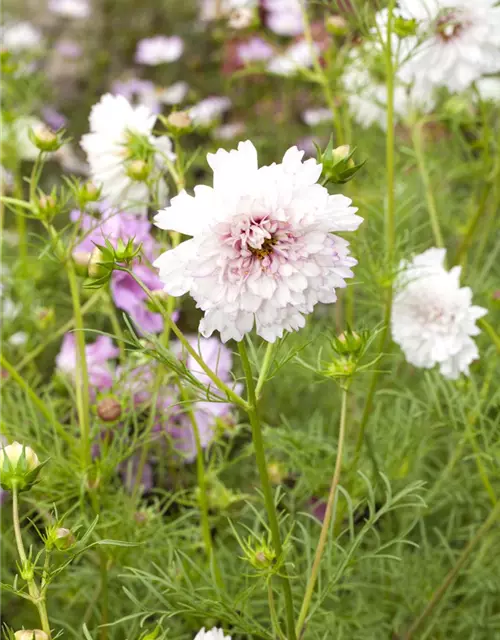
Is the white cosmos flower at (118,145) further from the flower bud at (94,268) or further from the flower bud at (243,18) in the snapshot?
the flower bud at (243,18)

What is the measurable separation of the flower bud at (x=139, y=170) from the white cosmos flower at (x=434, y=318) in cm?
19

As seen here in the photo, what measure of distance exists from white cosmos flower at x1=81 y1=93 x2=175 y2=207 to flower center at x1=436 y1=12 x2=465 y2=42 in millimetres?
256

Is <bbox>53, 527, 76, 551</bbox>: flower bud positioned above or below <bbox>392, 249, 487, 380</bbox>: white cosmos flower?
below

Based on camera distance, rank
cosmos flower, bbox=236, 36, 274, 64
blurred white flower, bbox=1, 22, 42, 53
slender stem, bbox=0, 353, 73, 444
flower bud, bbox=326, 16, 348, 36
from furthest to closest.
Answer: cosmos flower, bbox=236, 36, 274, 64 → blurred white flower, bbox=1, 22, 42, 53 → flower bud, bbox=326, 16, 348, 36 → slender stem, bbox=0, 353, 73, 444

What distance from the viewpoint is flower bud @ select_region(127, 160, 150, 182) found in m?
0.52

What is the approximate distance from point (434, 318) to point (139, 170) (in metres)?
0.24

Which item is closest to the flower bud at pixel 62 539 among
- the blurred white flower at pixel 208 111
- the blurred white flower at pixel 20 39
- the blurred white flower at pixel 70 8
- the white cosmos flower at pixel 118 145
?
the white cosmos flower at pixel 118 145

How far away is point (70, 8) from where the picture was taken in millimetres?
1764

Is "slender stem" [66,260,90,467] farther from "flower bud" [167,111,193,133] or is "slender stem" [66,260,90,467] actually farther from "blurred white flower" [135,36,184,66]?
"blurred white flower" [135,36,184,66]

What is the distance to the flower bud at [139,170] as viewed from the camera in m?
0.52

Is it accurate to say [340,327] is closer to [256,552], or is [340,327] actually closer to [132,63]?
[256,552]

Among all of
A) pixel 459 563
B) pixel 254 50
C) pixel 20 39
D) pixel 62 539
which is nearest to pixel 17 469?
pixel 62 539

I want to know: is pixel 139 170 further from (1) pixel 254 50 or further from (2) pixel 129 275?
(1) pixel 254 50

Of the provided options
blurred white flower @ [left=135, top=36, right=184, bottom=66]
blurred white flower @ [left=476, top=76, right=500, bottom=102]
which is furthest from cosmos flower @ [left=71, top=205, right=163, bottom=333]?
blurred white flower @ [left=135, top=36, right=184, bottom=66]
